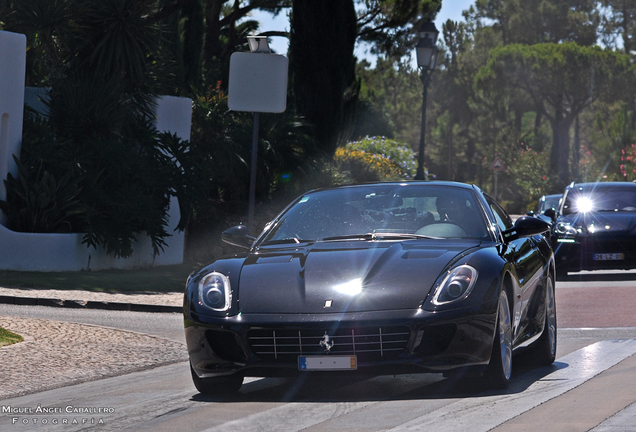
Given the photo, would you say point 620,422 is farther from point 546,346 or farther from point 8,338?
point 8,338

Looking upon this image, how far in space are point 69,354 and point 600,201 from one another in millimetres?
12144

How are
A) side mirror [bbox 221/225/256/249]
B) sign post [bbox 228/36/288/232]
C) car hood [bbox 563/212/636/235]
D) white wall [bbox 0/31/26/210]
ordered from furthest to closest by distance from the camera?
car hood [bbox 563/212/636/235]
white wall [bbox 0/31/26/210]
sign post [bbox 228/36/288/232]
side mirror [bbox 221/225/256/249]

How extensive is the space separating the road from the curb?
4.40 m

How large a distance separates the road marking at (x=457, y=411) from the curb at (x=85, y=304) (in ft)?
21.7

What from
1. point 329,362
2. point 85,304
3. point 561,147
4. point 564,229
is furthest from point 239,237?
point 561,147

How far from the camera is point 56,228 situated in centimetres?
1745

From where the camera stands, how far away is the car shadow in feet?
20.7

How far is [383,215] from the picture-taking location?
24.0 ft

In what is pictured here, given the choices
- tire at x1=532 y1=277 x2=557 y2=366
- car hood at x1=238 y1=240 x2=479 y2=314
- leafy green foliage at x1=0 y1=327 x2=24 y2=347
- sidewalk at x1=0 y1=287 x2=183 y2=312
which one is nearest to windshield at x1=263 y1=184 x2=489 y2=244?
car hood at x1=238 y1=240 x2=479 y2=314

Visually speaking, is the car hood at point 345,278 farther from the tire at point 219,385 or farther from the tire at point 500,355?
the tire at point 219,385

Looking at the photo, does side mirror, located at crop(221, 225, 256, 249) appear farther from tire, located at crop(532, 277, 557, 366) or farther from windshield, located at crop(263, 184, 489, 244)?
tire, located at crop(532, 277, 557, 366)

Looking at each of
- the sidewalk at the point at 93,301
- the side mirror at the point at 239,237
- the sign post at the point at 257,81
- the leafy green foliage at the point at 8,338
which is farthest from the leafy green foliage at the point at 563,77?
the side mirror at the point at 239,237

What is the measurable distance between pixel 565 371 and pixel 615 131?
51169 millimetres

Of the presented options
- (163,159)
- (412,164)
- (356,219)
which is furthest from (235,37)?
(356,219)
